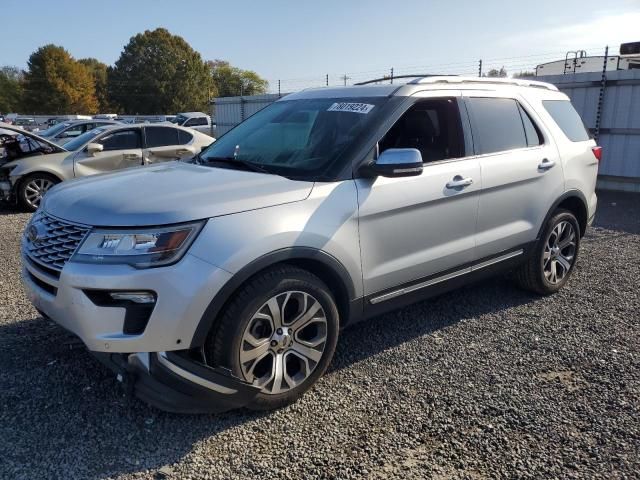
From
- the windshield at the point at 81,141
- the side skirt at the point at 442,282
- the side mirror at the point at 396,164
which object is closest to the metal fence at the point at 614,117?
the side skirt at the point at 442,282

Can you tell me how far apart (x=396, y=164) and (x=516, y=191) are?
1542 mm

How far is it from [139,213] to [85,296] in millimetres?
489

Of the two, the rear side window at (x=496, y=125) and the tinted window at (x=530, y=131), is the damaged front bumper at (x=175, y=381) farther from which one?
the tinted window at (x=530, y=131)

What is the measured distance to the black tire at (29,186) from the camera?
9.17 m

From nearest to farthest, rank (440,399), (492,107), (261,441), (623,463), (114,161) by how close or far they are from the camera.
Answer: (623,463)
(261,441)
(440,399)
(492,107)
(114,161)

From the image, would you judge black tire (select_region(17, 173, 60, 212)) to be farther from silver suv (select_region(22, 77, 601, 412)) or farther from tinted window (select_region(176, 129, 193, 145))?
silver suv (select_region(22, 77, 601, 412))

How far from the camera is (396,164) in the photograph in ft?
10.6

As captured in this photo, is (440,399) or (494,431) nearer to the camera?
(494,431)

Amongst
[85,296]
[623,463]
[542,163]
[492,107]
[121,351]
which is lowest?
[623,463]

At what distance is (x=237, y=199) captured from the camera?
290 centimetres

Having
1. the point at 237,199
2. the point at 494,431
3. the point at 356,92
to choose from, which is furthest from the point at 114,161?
the point at 494,431

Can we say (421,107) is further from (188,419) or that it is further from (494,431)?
(188,419)

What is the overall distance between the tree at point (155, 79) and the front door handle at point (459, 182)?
73142 millimetres

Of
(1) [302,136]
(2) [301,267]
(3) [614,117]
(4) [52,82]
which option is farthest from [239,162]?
(4) [52,82]
